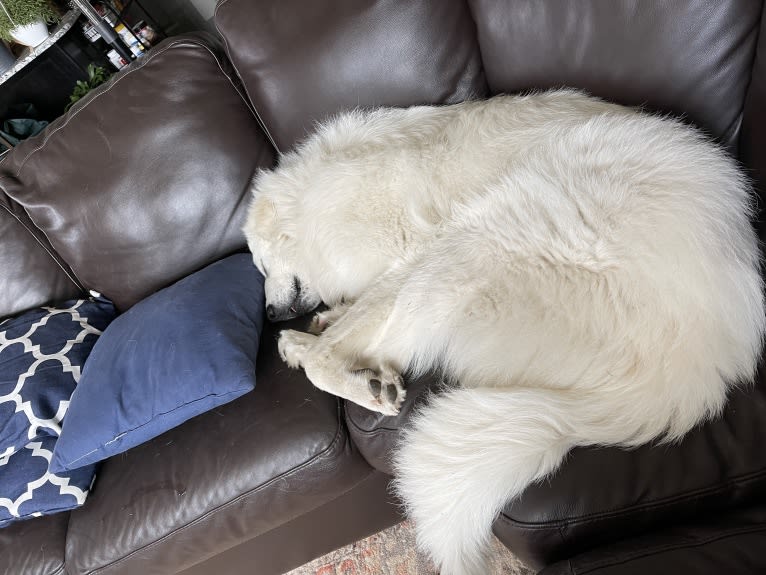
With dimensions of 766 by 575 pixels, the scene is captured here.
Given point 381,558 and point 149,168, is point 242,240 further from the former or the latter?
point 381,558

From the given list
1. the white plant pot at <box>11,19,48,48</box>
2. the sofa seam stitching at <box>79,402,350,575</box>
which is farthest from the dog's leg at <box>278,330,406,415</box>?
the white plant pot at <box>11,19,48,48</box>

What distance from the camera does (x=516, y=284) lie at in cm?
126

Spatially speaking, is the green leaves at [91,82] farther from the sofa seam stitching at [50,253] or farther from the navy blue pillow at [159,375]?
the navy blue pillow at [159,375]

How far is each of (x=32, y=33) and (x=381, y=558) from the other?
3120mm

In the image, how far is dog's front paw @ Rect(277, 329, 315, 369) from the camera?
150 cm

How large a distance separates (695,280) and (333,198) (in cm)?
108

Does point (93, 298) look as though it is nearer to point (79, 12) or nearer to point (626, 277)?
point (79, 12)

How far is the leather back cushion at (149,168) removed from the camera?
1.82 m

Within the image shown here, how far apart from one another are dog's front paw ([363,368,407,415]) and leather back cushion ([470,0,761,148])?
1.12 m

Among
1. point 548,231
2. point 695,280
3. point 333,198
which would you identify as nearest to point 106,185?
point 333,198

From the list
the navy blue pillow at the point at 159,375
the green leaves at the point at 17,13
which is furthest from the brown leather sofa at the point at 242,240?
the green leaves at the point at 17,13

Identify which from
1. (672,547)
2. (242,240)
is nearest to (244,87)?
(242,240)

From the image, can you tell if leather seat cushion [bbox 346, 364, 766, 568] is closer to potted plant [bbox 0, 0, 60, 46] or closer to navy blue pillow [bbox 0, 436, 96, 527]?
navy blue pillow [bbox 0, 436, 96, 527]

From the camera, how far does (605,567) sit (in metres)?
0.87
